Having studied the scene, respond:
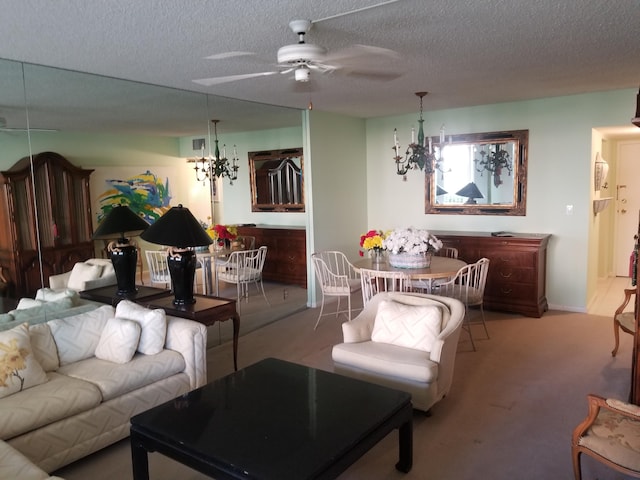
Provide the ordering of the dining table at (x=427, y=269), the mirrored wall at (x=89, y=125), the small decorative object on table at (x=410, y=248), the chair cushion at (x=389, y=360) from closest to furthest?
1. the chair cushion at (x=389, y=360)
2. the mirrored wall at (x=89, y=125)
3. the dining table at (x=427, y=269)
4. the small decorative object on table at (x=410, y=248)

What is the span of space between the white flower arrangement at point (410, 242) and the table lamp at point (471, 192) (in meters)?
1.87

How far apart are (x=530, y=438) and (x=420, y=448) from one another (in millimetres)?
715

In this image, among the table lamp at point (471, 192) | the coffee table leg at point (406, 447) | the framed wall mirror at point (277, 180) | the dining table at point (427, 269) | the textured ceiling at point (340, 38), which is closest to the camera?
the textured ceiling at point (340, 38)

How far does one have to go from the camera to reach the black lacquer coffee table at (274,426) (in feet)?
6.86

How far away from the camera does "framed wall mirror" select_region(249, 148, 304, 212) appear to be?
18.7ft

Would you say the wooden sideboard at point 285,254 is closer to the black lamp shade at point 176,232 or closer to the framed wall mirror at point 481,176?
the framed wall mirror at point 481,176

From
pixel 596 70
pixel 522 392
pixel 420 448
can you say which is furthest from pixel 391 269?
pixel 596 70

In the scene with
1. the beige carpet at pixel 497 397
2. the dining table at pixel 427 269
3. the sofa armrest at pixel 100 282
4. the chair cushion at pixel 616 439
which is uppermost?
the sofa armrest at pixel 100 282

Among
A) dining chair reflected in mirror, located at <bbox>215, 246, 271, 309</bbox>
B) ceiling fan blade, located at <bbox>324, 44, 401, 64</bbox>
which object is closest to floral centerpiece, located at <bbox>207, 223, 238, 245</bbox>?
dining chair reflected in mirror, located at <bbox>215, 246, 271, 309</bbox>

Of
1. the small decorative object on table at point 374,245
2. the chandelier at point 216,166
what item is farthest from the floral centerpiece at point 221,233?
the small decorative object on table at point 374,245

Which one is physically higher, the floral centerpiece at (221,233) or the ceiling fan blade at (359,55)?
the ceiling fan blade at (359,55)

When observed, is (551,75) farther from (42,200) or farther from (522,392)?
(42,200)

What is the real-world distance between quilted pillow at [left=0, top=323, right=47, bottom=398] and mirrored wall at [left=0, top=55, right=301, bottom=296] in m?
0.79

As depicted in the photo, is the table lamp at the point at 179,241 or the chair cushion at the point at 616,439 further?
the table lamp at the point at 179,241
